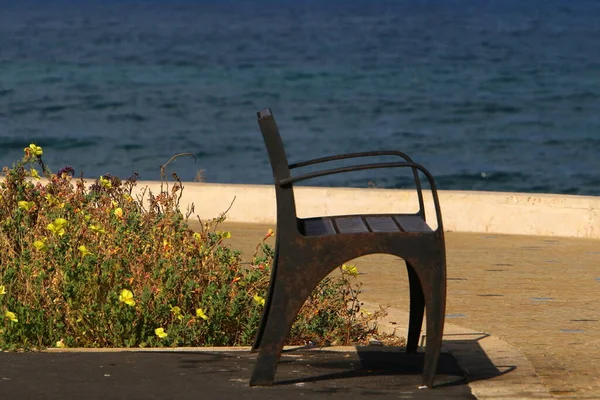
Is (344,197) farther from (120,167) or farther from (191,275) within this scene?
(120,167)

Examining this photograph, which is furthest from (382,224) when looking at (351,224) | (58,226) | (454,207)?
→ (454,207)

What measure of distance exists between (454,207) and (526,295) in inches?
108

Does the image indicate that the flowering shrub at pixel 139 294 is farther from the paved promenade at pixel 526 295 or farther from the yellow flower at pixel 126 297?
the paved promenade at pixel 526 295

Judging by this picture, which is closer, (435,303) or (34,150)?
(435,303)

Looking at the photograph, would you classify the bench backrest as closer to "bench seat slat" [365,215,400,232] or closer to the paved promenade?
"bench seat slat" [365,215,400,232]

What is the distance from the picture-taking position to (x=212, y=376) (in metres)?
5.82

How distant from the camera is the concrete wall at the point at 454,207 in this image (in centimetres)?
1059

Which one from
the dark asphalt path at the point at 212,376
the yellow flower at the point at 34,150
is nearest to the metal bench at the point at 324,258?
the dark asphalt path at the point at 212,376

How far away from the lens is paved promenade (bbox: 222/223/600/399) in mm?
6173

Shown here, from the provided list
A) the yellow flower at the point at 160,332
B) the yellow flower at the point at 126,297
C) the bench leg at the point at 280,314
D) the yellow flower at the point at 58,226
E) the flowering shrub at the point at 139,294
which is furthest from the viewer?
the yellow flower at the point at 58,226

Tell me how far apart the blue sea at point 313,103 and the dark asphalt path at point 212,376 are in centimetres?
652

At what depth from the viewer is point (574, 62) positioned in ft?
226

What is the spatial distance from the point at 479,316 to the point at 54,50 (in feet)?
233

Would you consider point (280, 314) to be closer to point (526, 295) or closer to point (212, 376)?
point (212, 376)
